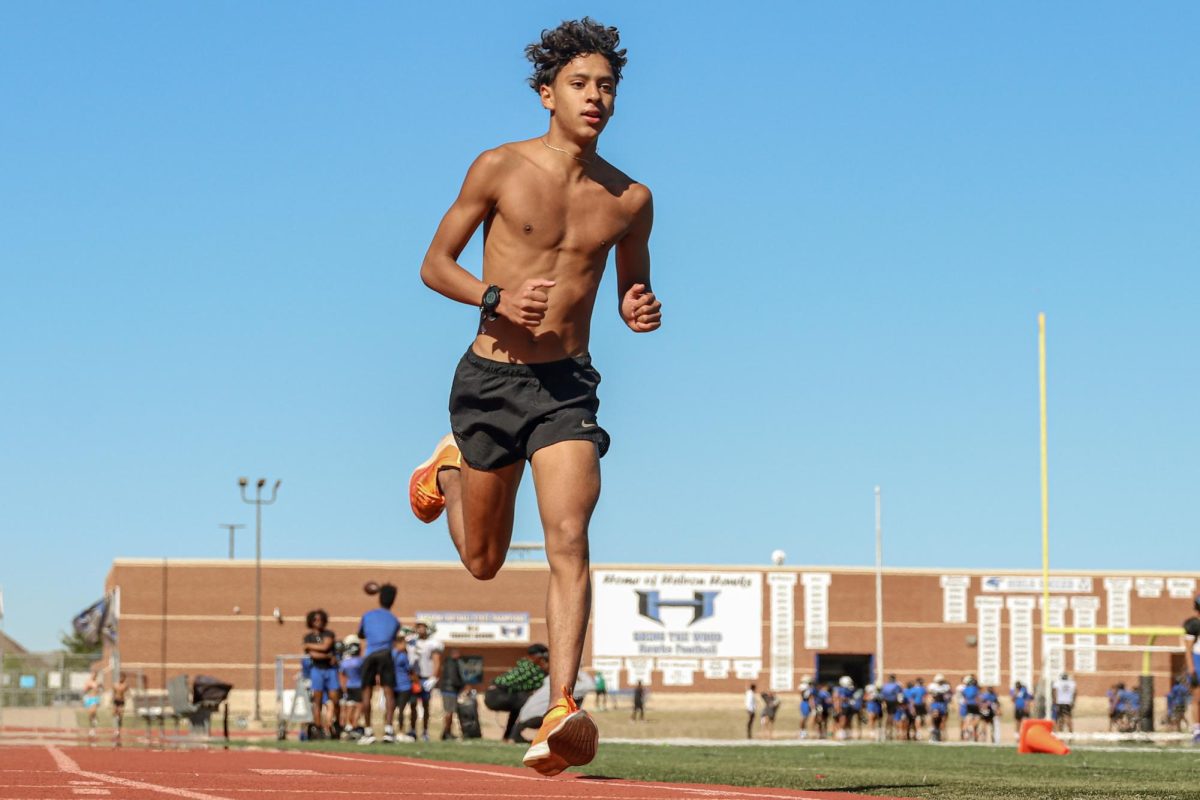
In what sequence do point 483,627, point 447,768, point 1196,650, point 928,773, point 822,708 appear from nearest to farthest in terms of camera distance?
point 447,768 < point 928,773 < point 1196,650 < point 822,708 < point 483,627

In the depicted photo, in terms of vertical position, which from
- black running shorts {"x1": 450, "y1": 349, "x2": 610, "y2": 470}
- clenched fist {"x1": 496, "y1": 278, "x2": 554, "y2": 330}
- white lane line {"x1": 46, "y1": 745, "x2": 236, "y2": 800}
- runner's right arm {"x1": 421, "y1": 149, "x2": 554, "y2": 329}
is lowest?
white lane line {"x1": 46, "y1": 745, "x2": 236, "y2": 800}

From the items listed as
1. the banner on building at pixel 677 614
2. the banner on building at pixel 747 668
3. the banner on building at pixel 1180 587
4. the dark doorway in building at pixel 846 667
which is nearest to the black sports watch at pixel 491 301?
the banner on building at pixel 677 614

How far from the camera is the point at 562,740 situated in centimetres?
606

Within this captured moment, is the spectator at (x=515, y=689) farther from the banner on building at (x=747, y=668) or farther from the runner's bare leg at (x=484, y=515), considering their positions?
the banner on building at (x=747, y=668)

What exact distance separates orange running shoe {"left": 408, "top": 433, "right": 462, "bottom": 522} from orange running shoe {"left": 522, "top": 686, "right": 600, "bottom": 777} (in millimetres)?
1632

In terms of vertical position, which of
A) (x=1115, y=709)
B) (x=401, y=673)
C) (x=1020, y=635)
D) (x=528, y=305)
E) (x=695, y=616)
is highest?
(x=528, y=305)

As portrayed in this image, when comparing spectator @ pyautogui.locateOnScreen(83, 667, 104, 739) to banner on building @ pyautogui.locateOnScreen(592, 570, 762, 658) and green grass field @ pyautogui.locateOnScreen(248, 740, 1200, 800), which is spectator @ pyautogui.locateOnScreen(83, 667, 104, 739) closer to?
green grass field @ pyautogui.locateOnScreen(248, 740, 1200, 800)

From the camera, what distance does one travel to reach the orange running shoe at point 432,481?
25.1 feet

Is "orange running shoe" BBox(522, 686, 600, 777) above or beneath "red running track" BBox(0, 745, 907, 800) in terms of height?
above

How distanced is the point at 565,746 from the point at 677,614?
6198 cm

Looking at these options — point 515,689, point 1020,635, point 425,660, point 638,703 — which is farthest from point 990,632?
point 515,689

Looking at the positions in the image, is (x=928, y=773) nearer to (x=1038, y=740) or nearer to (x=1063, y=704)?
(x=1038, y=740)

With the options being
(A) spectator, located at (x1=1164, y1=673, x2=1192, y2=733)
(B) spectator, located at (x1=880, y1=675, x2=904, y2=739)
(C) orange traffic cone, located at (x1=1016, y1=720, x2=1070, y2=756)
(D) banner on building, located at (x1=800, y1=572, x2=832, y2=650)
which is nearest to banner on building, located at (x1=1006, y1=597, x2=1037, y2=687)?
(D) banner on building, located at (x1=800, y1=572, x2=832, y2=650)

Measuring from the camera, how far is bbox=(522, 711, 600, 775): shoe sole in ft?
19.9
